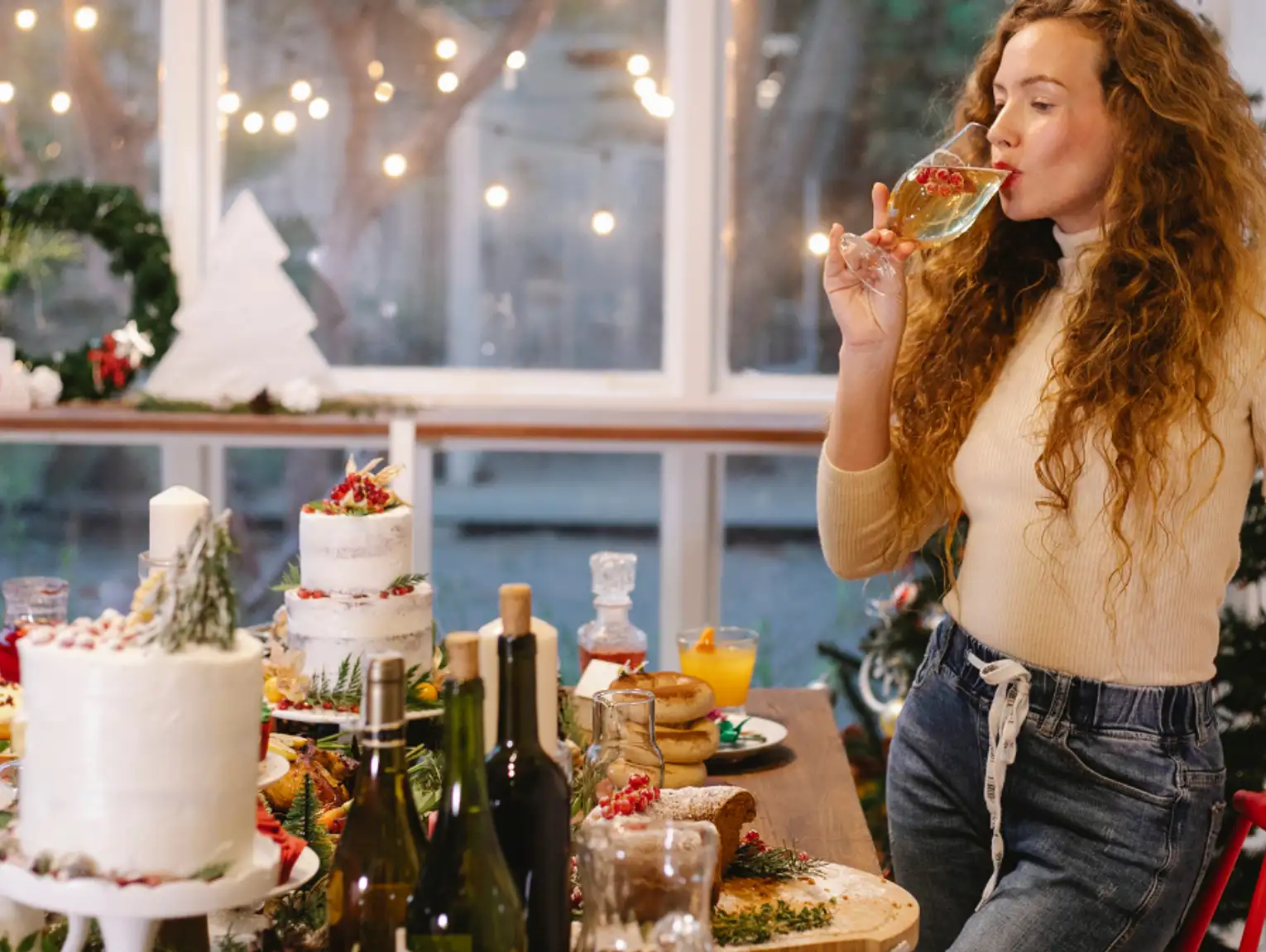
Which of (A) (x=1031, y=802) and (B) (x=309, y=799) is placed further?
(A) (x=1031, y=802)

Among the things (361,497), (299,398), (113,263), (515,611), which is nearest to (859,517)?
(361,497)

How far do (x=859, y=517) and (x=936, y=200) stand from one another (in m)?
0.40

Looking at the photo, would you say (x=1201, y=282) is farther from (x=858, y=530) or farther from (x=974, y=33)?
(x=974, y=33)

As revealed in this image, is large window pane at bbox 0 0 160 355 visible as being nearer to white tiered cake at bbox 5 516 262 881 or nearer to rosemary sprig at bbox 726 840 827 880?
rosemary sprig at bbox 726 840 827 880

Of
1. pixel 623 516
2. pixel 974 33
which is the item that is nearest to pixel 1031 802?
pixel 623 516

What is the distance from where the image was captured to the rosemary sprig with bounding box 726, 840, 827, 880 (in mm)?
1292

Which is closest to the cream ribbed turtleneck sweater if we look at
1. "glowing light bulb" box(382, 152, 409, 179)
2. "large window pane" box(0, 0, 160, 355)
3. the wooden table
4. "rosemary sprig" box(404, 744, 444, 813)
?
the wooden table

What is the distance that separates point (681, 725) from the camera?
167 cm

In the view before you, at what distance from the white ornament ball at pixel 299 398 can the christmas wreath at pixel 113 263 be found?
1.25ft

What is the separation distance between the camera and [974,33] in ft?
11.8

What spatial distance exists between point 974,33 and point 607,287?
1.09 meters

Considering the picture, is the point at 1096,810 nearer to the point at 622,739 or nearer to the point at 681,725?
the point at 681,725

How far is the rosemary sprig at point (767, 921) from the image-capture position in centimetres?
116

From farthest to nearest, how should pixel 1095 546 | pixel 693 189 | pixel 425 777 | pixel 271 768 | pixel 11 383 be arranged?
pixel 693 189, pixel 11 383, pixel 1095 546, pixel 425 777, pixel 271 768
